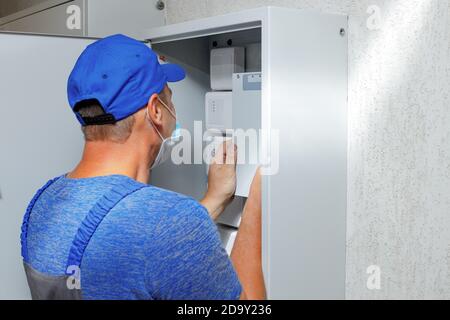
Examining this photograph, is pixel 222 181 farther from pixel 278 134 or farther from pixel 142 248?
pixel 142 248

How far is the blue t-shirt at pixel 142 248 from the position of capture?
86 centimetres

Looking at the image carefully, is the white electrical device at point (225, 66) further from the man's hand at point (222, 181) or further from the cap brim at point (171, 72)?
the cap brim at point (171, 72)

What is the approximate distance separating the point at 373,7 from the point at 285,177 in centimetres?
41

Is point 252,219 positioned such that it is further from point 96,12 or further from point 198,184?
point 96,12

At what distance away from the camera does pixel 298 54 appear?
1.17 metres

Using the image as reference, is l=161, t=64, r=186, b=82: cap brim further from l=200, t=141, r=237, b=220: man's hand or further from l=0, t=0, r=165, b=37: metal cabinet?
l=0, t=0, r=165, b=37: metal cabinet

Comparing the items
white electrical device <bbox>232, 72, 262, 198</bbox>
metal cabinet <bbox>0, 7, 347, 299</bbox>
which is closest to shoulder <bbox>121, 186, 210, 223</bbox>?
metal cabinet <bbox>0, 7, 347, 299</bbox>

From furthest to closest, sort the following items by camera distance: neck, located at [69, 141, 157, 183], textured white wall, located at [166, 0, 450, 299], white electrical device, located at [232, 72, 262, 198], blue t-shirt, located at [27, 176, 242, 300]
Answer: white electrical device, located at [232, 72, 262, 198], textured white wall, located at [166, 0, 450, 299], neck, located at [69, 141, 157, 183], blue t-shirt, located at [27, 176, 242, 300]

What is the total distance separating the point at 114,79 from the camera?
3.26ft

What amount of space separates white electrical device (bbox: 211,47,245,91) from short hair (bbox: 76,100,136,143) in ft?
1.65

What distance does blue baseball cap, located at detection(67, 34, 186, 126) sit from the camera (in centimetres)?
99

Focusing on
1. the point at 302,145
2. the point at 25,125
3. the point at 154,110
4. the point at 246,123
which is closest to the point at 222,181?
the point at 246,123
